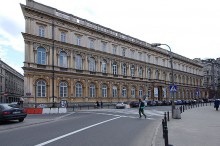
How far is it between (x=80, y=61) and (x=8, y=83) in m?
61.1

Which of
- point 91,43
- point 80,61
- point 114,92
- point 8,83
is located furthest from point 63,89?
point 8,83

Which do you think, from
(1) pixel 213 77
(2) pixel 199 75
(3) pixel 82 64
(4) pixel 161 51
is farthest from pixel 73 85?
(1) pixel 213 77

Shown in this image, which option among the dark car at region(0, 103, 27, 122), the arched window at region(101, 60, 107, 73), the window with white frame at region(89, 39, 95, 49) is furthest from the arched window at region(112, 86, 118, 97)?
the dark car at region(0, 103, 27, 122)

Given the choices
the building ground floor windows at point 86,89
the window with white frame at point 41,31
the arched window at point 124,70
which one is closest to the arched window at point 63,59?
the building ground floor windows at point 86,89

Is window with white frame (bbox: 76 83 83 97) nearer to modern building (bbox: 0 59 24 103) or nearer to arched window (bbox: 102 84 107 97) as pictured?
arched window (bbox: 102 84 107 97)

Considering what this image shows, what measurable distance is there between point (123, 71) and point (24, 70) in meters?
24.6

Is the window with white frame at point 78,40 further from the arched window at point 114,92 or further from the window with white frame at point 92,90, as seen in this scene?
the arched window at point 114,92

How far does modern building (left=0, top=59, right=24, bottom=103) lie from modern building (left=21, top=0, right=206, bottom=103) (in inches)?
1531

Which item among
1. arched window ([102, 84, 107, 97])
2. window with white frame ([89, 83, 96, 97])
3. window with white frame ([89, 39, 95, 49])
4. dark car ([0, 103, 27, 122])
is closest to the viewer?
dark car ([0, 103, 27, 122])

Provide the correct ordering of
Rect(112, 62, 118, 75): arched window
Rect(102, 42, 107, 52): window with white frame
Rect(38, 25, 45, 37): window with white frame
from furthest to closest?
Rect(112, 62, 118, 75): arched window, Rect(102, 42, 107, 52): window with white frame, Rect(38, 25, 45, 37): window with white frame

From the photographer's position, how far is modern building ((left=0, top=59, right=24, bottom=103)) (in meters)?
89.8

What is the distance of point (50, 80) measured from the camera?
1673 inches

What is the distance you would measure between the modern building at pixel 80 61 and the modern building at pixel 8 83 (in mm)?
38894

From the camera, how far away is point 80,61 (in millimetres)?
48281
